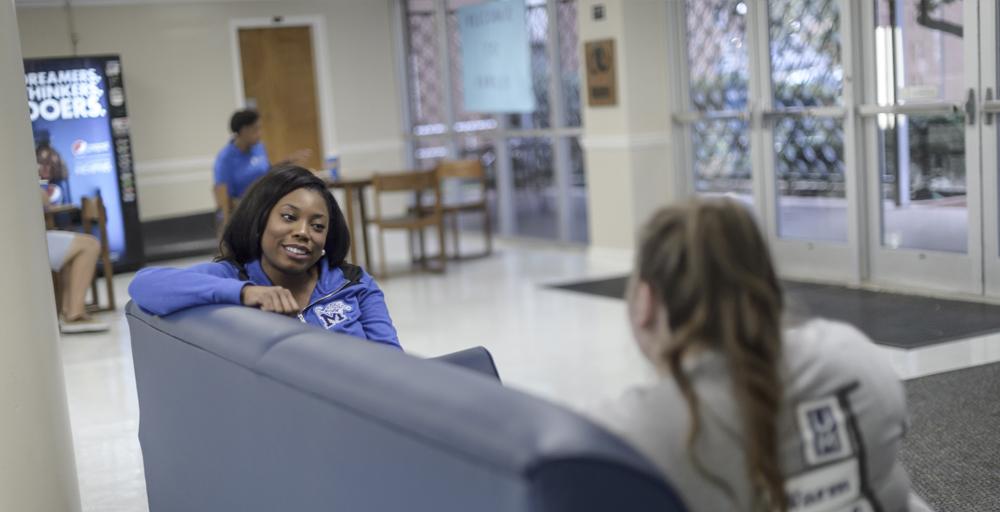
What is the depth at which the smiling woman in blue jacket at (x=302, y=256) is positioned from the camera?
2957 millimetres

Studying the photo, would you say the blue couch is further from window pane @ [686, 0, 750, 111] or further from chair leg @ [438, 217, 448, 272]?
chair leg @ [438, 217, 448, 272]

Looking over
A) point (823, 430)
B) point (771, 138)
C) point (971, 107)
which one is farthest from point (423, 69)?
point (823, 430)

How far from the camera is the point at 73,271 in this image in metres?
7.38

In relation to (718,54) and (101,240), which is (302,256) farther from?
(718,54)

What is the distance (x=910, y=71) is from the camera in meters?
6.67

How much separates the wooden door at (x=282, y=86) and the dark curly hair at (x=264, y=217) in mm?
7878

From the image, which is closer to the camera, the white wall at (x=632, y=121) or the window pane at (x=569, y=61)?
the white wall at (x=632, y=121)

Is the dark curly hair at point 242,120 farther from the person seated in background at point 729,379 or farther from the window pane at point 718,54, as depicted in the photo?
the person seated in background at point 729,379

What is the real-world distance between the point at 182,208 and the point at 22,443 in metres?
7.60

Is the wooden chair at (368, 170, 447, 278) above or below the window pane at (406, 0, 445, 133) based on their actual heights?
below

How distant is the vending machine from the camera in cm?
883

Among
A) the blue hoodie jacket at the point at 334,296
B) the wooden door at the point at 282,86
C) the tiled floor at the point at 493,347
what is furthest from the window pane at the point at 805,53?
the wooden door at the point at 282,86

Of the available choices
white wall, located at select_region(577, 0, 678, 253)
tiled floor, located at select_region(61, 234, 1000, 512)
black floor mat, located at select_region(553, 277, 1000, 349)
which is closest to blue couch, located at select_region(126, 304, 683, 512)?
tiled floor, located at select_region(61, 234, 1000, 512)

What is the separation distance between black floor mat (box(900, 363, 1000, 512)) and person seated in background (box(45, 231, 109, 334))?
4.87 m
